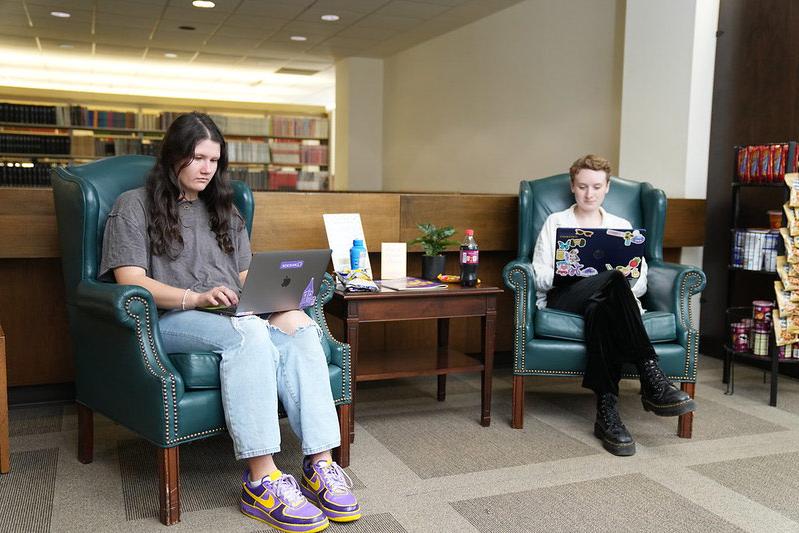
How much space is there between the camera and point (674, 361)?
2822mm

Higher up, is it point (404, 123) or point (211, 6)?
point (211, 6)

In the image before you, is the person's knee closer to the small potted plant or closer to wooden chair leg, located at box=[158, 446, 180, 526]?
wooden chair leg, located at box=[158, 446, 180, 526]

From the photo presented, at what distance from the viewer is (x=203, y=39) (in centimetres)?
753

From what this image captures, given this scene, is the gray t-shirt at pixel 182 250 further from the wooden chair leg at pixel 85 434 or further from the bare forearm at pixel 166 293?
the wooden chair leg at pixel 85 434

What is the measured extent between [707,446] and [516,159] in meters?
3.72

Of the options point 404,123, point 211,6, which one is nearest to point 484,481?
point 211,6

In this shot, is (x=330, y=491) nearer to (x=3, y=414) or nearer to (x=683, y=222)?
(x=3, y=414)

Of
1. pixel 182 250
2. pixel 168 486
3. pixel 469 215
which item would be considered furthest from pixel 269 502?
pixel 469 215

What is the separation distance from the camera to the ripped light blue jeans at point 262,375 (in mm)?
2057

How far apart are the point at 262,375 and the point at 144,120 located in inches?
305

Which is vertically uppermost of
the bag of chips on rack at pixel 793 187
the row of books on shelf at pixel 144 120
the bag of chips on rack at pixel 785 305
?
the row of books on shelf at pixel 144 120

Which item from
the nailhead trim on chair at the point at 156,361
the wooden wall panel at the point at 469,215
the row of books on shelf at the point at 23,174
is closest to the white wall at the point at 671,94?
the wooden wall panel at the point at 469,215

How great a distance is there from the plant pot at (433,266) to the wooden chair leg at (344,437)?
31.7 inches

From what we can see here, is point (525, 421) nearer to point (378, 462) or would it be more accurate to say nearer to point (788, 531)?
point (378, 462)
